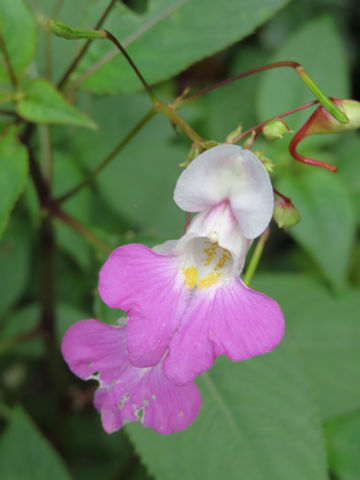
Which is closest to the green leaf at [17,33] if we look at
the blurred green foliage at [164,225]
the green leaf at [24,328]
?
the blurred green foliage at [164,225]

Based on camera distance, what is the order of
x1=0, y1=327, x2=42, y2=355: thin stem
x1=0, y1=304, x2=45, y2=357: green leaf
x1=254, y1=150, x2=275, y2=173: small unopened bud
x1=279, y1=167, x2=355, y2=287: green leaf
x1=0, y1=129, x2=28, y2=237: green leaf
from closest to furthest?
x1=254, y1=150, x2=275, y2=173: small unopened bud
x1=0, y1=129, x2=28, y2=237: green leaf
x1=0, y1=327, x2=42, y2=355: thin stem
x1=279, y1=167, x2=355, y2=287: green leaf
x1=0, y1=304, x2=45, y2=357: green leaf

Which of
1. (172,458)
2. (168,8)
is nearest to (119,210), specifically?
(168,8)

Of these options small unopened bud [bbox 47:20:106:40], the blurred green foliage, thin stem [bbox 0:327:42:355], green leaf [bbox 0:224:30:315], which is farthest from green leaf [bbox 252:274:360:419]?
small unopened bud [bbox 47:20:106:40]

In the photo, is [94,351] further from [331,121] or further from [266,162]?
[331,121]

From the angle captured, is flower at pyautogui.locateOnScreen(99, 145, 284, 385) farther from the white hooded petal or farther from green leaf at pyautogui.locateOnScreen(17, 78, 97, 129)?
green leaf at pyautogui.locateOnScreen(17, 78, 97, 129)

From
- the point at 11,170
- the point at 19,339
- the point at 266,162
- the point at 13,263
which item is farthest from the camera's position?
the point at 13,263

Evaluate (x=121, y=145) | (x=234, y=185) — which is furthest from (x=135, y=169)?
(x=234, y=185)

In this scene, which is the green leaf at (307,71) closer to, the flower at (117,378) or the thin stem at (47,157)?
the thin stem at (47,157)
